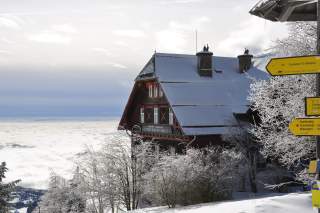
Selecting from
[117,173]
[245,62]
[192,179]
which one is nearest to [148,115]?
[245,62]

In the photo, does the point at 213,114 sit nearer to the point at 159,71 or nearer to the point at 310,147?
the point at 159,71

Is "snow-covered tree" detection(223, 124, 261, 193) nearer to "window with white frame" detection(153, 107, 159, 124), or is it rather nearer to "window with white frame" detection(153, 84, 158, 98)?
"window with white frame" detection(153, 107, 159, 124)

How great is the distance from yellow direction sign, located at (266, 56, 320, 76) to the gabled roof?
771 inches

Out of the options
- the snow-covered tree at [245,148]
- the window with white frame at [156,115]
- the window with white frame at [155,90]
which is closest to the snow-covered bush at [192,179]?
the snow-covered tree at [245,148]

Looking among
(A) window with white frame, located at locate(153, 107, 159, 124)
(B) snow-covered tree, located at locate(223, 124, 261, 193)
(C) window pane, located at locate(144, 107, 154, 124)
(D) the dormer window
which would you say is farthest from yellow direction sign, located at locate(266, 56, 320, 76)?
(C) window pane, located at locate(144, 107, 154, 124)

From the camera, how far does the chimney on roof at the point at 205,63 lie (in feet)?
100

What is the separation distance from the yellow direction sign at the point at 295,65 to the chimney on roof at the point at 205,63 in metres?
25.0

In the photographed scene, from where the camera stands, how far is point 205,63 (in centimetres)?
3062

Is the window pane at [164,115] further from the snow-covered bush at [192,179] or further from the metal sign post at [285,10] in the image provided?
the metal sign post at [285,10]

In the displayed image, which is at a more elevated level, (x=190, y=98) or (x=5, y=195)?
(x=190, y=98)

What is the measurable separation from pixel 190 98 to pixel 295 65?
22.3 metres

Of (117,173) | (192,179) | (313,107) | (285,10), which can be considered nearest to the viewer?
(313,107)

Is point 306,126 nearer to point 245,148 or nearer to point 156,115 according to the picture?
point 245,148

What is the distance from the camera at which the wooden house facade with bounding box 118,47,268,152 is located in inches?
1048
